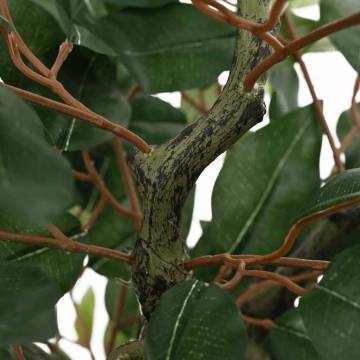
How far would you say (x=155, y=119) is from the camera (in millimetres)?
665

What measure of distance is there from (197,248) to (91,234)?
9cm

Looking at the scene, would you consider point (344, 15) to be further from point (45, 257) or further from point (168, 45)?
point (45, 257)

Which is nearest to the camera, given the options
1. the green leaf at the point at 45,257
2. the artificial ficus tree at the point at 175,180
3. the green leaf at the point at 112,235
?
the artificial ficus tree at the point at 175,180

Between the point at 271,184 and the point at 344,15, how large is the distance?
0.13m

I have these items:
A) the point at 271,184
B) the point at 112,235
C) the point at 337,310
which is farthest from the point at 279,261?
the point at 112,235

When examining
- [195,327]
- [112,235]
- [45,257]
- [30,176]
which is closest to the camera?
[30,176]

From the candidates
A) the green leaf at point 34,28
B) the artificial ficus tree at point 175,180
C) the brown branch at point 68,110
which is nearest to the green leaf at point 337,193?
the artificial ficus tree at point 175,180

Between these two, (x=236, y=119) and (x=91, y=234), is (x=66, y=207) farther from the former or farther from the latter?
(x=91, y=234)

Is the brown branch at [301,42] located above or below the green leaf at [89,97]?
below

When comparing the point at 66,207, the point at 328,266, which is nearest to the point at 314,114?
the point at 328,266

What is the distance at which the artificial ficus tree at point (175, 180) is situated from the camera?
15.3 inches

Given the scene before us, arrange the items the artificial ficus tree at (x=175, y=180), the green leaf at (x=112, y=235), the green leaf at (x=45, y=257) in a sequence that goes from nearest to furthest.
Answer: the artificial ficus tree at (x=175, y=180) < the green leaf at (x=45, y=257) < the green leaf at (x=112, y=235)

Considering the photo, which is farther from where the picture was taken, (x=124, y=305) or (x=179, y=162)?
(x=124, y=305)

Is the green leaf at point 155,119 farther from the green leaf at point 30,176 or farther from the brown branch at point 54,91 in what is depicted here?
the green leaf at point 30,176
